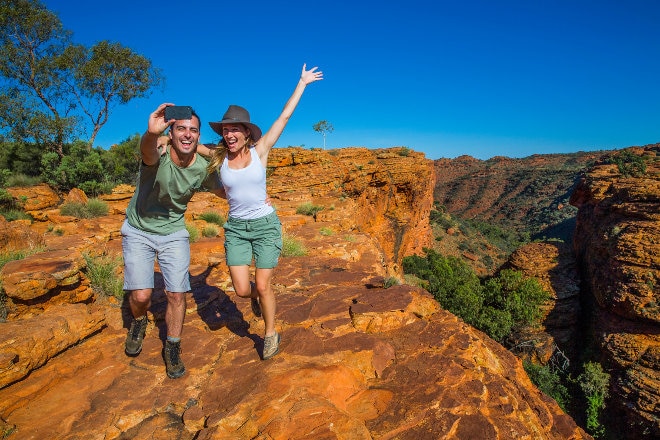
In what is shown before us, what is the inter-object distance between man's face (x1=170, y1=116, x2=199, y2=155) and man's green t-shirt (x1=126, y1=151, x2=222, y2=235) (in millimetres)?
146

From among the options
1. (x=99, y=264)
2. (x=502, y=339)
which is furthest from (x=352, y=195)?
(x=99, y=264)

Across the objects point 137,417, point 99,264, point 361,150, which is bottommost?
point 137,417

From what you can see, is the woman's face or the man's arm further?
the woman's face

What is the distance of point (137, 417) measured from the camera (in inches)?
91.7

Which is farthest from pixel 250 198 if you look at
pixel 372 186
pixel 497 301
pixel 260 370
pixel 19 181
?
pixel 372 186

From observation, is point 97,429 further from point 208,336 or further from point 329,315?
point 329,315

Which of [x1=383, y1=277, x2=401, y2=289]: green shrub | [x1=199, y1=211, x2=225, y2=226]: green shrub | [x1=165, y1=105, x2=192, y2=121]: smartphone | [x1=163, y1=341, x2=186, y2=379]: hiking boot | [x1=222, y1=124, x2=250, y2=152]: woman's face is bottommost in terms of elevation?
[x1=163, y1=341, x2=186, y2=379]: hiking boot

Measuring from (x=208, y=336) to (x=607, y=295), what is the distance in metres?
18.1

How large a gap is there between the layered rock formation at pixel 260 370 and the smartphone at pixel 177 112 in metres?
1.95

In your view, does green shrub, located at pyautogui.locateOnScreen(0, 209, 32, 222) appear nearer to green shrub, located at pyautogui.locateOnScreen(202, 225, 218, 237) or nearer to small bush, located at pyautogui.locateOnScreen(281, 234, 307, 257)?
green shrub, located at pyautogui.locateOnScreen(202, 225, 218, 237)

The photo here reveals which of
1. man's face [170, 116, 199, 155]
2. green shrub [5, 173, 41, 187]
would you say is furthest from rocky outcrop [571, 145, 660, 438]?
green shrub [5, 173, 41, 187]

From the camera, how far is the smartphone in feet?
7.91

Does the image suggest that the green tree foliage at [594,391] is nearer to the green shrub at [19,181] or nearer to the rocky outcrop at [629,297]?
the rocky outcrop at [629,297]

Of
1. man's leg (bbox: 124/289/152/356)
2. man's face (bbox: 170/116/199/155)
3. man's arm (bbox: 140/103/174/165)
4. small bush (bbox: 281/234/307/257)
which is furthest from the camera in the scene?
small bush (bbox: 281/234/307/257)
